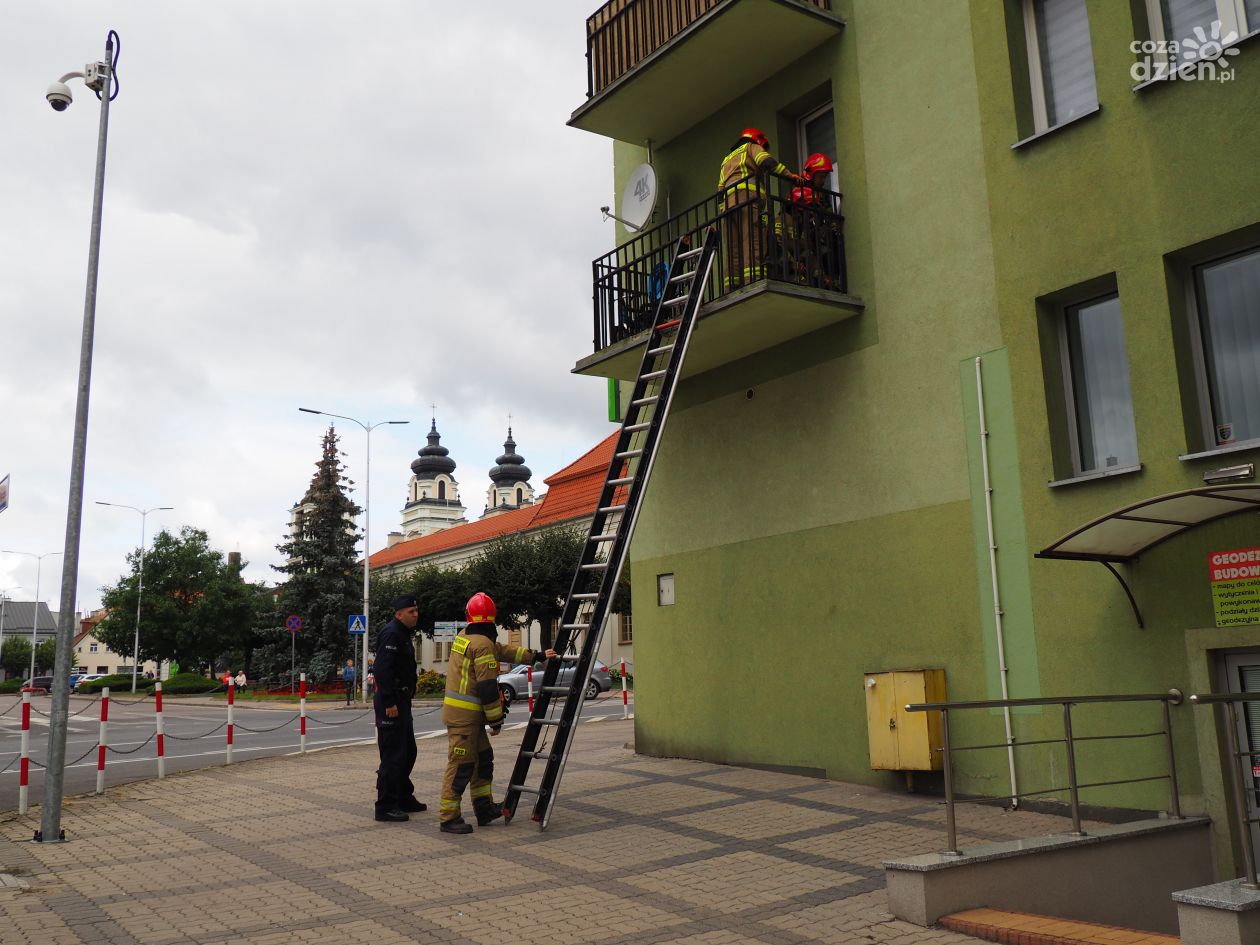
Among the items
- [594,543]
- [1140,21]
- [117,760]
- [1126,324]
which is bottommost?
[117,760]

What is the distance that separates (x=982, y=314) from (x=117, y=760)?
15.6 meters

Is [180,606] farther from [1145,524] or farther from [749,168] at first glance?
[1145,524]

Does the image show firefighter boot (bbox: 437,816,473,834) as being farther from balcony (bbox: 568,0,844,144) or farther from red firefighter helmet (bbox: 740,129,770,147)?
balcony (bbox: 568,0,844,144)

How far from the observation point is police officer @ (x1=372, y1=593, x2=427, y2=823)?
9672 millimetres

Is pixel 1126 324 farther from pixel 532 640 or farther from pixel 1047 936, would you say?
pixel 532 640

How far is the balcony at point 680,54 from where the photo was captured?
11.7m

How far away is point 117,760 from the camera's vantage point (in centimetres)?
1762

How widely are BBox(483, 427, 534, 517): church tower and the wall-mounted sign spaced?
10521 cm

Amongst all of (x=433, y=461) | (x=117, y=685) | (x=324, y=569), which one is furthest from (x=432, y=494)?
(x=324, y=569)

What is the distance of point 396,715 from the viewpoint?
982 cm

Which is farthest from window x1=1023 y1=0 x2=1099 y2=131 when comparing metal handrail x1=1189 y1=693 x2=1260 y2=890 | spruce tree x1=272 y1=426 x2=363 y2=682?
spruce tree x1=272 y1=426 x2=363 y2=682

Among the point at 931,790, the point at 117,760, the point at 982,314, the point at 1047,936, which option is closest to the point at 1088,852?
the point at 1047,936

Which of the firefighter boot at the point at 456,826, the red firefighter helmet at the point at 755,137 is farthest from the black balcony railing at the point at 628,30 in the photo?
the firefighter boot at the point at 456,826

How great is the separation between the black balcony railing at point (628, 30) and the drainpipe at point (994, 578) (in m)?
5.31
